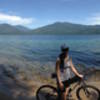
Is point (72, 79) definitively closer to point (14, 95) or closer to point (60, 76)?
point (60, 76)

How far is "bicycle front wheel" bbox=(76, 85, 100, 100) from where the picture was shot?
20.0 ft

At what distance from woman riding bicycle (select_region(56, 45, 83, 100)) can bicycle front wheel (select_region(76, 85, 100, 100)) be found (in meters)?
0.60

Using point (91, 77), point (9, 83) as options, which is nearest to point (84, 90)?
point (9, 83)

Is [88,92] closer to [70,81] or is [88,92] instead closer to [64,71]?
[70,81]

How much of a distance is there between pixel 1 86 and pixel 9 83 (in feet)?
2.26

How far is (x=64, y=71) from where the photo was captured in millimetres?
5746

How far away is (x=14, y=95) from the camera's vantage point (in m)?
8.00

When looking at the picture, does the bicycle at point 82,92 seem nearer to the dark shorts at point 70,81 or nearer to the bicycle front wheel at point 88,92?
the bicycle front wheel at point 88,92

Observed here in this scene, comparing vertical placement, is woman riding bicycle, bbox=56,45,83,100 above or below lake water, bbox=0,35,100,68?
above

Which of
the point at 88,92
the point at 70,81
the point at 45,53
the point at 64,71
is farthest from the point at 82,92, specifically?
the point at 45,53

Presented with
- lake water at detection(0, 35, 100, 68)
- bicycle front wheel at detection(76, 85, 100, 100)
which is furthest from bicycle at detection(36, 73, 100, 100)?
lake water at detection(0, 35, 100, 68)

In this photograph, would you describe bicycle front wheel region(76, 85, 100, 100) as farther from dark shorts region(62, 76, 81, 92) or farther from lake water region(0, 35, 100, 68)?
lake water region(0, 35, 100, 68)

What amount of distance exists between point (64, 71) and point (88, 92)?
1173 mm

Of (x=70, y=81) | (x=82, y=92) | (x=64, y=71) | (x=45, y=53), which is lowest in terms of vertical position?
(x=45, y=53)
